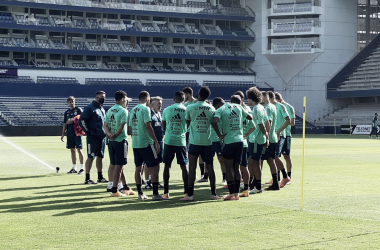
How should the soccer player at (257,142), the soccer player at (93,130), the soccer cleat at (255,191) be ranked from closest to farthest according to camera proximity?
1. the soccer player at (257,142)
2. the soccer cleat at (255,191)
3. the soccer player at (93,130)

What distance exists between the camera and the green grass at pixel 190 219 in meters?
7.79

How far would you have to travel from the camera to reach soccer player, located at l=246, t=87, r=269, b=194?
1276cm

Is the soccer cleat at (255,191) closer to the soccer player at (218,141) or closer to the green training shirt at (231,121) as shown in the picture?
the soccer player at (218,141)

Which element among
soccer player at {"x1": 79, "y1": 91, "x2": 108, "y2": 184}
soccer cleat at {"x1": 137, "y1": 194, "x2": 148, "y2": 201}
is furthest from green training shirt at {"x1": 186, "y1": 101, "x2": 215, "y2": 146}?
soccer player at {"x1": 79, "y1": 91, "x2": 108, "y2": 184}

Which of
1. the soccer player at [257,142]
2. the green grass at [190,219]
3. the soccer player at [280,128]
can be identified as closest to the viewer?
the green grass at [190,219]

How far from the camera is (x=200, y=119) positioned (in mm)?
11805

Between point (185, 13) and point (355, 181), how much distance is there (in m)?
56.9

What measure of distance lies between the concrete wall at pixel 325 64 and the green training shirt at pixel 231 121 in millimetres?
57330

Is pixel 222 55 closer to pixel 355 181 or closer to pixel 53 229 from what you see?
pixel 355 181

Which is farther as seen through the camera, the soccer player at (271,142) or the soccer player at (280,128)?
the soccer player at (280,128)

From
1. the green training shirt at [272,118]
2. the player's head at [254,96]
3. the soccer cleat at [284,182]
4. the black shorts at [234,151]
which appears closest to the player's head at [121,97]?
the black shorts at [234,151]

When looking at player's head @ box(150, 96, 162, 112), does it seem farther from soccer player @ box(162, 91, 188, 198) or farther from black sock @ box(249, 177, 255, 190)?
black sock @ box(249, 177, 255, 190)

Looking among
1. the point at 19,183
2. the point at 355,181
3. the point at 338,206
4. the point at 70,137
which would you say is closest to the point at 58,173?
the point at 70,137

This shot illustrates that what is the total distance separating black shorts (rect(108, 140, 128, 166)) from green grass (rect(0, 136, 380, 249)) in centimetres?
78
